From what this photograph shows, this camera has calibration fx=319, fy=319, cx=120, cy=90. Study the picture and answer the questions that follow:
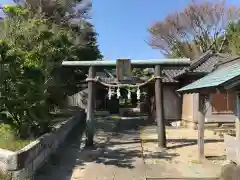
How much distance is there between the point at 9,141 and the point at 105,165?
107 inches

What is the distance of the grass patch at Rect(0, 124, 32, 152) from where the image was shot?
7.77 meters

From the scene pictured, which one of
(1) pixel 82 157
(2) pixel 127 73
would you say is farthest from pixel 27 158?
(2) pixel 127 73

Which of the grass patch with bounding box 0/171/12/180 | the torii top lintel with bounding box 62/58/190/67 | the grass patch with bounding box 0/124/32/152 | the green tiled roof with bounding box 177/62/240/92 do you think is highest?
the torii top lintel with bounding box 62/58/190/67

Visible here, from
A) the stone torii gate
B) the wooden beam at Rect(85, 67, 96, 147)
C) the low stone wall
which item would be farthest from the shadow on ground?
the stone torii gate

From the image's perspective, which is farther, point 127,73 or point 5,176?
point 127,73

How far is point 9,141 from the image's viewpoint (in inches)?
327

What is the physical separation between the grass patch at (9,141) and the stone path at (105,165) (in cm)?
85

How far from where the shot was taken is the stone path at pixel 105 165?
314 inches

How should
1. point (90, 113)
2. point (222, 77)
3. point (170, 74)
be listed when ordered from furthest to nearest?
point (170, 74), point (90, 113), point (222, 77)

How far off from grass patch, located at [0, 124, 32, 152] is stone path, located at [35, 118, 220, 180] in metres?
0.85

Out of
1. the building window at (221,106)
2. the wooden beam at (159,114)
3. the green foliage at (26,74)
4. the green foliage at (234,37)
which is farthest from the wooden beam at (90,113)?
the green foliage at (234,37)

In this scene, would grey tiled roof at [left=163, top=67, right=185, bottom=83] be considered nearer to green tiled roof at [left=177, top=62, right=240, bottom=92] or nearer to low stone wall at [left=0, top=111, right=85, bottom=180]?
green tiled roof at [left=177, top=62, right=240, bottom=92]

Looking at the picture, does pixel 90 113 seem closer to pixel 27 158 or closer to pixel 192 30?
pixel 27 158

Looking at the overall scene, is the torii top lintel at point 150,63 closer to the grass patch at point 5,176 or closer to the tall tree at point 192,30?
the grass patch at point 5,176
